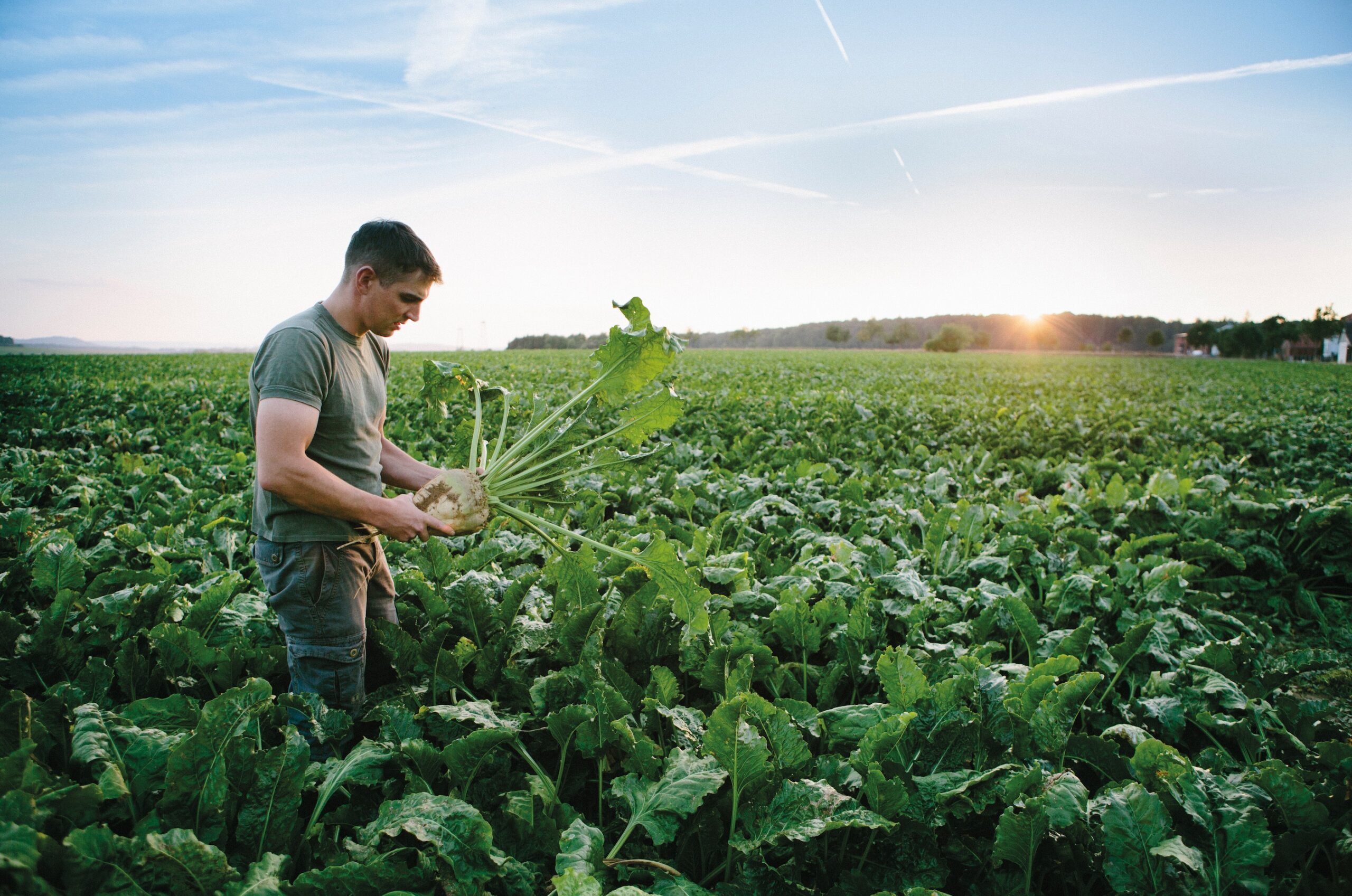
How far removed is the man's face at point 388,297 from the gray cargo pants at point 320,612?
0.88 metres

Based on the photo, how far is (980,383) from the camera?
68.9ft

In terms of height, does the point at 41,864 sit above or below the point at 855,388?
below

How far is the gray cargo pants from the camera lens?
8.39 feet

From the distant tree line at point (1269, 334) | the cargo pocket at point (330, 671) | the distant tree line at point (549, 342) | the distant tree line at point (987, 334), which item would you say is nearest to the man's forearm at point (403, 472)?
the cargo pocket at point (330, 671)

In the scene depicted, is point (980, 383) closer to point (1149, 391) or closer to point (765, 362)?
point (1149, 391)

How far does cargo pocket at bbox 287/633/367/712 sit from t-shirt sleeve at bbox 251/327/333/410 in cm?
93

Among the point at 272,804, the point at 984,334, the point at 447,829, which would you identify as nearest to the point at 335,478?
the point at 272,804

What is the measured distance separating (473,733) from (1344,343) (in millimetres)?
112960

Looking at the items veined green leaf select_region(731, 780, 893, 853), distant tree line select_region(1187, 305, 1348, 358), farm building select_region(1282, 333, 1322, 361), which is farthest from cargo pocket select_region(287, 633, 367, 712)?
farm building select_region(1282, 333, 1322, 361)

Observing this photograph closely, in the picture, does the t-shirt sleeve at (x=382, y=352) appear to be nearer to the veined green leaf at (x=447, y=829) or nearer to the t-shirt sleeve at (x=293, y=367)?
the t-shirt sleeve at (x=293, y=367)

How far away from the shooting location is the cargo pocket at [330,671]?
2600mm

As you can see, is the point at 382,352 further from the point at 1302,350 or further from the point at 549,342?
the point at 1302,350

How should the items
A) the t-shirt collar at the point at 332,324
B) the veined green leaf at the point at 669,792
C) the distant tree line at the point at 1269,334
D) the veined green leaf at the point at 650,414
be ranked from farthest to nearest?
the distant tree line at the point at 1269,334 → the veined green leaf at the point at 650,414 → the t-shirt collar at the point at 332,324 → the veined green leaf at the point at 669,792

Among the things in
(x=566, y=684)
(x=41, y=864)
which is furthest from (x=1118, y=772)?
(x=41, y=864)
